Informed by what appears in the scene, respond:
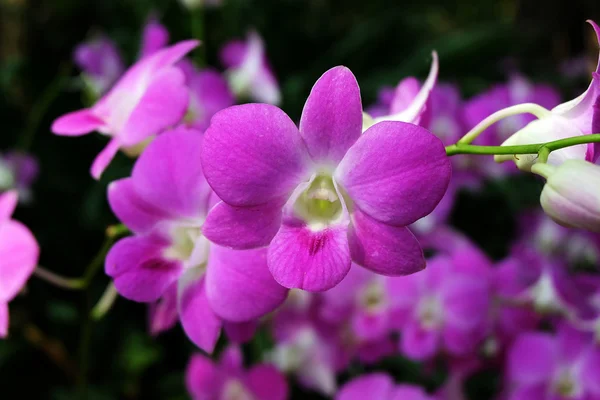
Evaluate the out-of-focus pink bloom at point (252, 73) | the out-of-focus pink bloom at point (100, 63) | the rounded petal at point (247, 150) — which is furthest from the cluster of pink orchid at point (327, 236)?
the out-of-focus pink bloom at point (100, 63)

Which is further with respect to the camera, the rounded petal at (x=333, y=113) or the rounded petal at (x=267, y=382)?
the rounded petal at (x=267, y=382)

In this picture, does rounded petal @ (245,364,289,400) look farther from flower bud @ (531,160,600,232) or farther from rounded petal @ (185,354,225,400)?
flower bud @ (531,160,600,232)

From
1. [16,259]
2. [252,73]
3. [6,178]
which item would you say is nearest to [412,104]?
[16,259]

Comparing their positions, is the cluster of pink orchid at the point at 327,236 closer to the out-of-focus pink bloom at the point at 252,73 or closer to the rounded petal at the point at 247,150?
the rounded petal at the point at 247,150

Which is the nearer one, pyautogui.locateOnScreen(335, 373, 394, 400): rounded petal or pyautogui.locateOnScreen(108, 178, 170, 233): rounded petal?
pyautogui.locateOnScreen(108, 178, 170, 233): rounded petal

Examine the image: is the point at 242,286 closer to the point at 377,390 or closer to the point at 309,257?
the point at 309,257

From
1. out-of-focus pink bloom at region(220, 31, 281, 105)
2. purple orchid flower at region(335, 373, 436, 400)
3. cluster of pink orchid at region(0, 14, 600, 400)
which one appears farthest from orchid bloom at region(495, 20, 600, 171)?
out-of-focus pink bloom at region(220, 31, 281, 105)

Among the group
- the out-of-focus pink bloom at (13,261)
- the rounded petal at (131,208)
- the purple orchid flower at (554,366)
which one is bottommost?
the purple orchid flower at (554,366)
